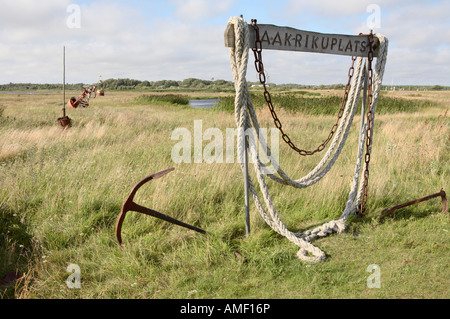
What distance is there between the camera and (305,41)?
10.9 feet

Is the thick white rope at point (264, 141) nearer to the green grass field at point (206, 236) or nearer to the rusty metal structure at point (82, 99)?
the green grass field at point (206, 236)

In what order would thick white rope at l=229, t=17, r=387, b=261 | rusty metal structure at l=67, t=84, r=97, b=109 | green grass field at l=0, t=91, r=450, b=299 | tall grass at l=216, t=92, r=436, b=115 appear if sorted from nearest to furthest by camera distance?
green grass field at l=0, t=91, r=450, b=299 < thick white rope at l=229, t=17, r=387, b=261 < rusty metal structure at l=67, t=84, r=97, b=109 < tall grass at l=216, t=92, r=436, b=115

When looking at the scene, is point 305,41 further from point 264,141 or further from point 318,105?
point 318,105

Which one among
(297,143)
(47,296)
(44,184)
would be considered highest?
(297,143)

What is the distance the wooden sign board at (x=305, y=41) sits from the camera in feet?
10.2

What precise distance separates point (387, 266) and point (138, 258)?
234 cm

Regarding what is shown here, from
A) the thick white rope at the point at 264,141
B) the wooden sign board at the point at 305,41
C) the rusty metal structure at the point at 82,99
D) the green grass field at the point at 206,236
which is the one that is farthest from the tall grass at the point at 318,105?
the wooden sign board at the point at 305,41

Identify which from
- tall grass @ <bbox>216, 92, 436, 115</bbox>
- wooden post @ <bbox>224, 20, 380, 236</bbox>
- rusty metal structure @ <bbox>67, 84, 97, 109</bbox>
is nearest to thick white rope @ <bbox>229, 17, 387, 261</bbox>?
wooden post @ <bbox>224, 20, 380, 236</bbox>

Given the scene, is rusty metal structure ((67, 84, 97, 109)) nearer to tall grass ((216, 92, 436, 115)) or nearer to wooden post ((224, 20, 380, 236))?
tall grass ((216, 92, 436, 115))

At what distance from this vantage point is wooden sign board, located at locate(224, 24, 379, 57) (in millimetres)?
3102

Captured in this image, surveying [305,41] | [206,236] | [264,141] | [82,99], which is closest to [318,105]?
[82,99]
